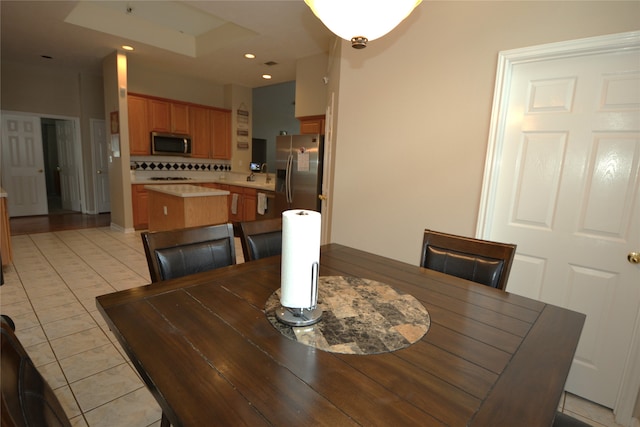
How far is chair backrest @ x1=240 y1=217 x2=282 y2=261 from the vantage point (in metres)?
1.73

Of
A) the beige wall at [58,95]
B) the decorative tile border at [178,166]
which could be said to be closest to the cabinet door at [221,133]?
the decorative tile border at [178,166]

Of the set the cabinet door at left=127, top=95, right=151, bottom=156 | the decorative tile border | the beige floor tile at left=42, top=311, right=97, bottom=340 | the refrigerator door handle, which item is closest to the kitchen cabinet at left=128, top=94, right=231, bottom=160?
the cabinet door at left=127, top=95, right=151, bottom=156

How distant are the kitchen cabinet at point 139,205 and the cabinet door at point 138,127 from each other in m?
0.64

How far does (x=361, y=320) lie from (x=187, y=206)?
317 cm

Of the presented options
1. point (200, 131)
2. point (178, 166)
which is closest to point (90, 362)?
point (178, 166)

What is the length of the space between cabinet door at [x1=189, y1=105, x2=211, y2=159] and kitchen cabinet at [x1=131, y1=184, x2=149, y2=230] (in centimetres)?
122

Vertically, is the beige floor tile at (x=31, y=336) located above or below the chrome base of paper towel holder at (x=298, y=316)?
below

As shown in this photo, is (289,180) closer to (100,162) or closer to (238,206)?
(238,206)

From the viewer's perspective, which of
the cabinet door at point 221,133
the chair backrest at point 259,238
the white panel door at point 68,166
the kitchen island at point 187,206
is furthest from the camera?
the white panel door at point 68,166

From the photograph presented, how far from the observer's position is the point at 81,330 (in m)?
2.25

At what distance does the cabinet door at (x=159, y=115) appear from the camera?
5.37 meters

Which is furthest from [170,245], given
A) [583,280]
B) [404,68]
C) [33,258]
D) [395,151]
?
[33,258]

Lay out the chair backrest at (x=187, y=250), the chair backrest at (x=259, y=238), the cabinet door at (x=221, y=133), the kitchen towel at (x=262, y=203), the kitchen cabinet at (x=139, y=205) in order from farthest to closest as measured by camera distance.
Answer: the cabinet door at (x=221, y=133)
the kitchen cabinet at (x=139, y=205)
the kitchen towel at (x=262, y=203)
the chair backrest at (x=259, y=238)
the chair backrest at (x=187, y=250)

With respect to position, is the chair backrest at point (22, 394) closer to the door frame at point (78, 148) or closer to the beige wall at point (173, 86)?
the beige wall at point (173, 86)
